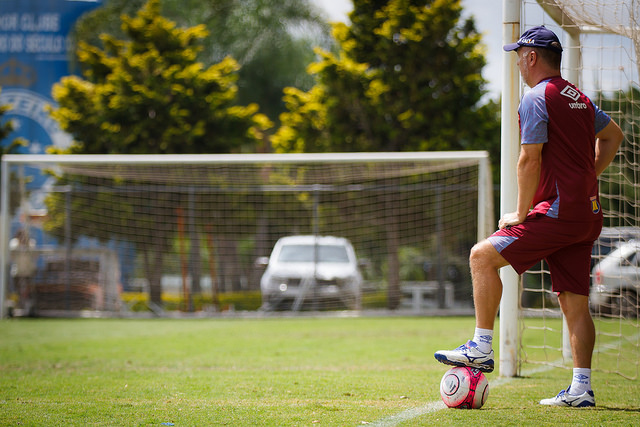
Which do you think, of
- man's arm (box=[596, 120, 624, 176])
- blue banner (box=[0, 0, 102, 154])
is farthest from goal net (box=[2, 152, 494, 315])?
blue banner (box=[0, 0, 102, 154])

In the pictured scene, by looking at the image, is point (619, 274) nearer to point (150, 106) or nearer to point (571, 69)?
point (571, 69)

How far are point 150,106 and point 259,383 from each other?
13905 millimetres

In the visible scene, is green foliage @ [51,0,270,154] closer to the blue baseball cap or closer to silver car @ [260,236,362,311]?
silver car @ [260,236,362,311]

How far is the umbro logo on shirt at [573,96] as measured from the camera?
3.91 metres

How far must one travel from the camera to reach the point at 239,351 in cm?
737

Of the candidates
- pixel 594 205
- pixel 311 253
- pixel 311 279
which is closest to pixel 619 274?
pixel 594 205

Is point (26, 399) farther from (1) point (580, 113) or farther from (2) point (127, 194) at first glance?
(2) point (127, 194)

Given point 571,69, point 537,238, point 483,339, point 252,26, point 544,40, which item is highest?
point 252,26

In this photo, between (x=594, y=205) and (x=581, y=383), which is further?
(x=581, y=383)

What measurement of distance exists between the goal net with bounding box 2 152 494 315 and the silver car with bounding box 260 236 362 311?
0.02 metres

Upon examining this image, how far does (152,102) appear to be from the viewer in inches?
697

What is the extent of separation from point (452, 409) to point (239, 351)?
3822mm

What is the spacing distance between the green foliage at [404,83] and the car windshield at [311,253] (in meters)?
3.08

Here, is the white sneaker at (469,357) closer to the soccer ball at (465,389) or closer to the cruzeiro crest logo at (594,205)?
the soccer ball at (465,389)
